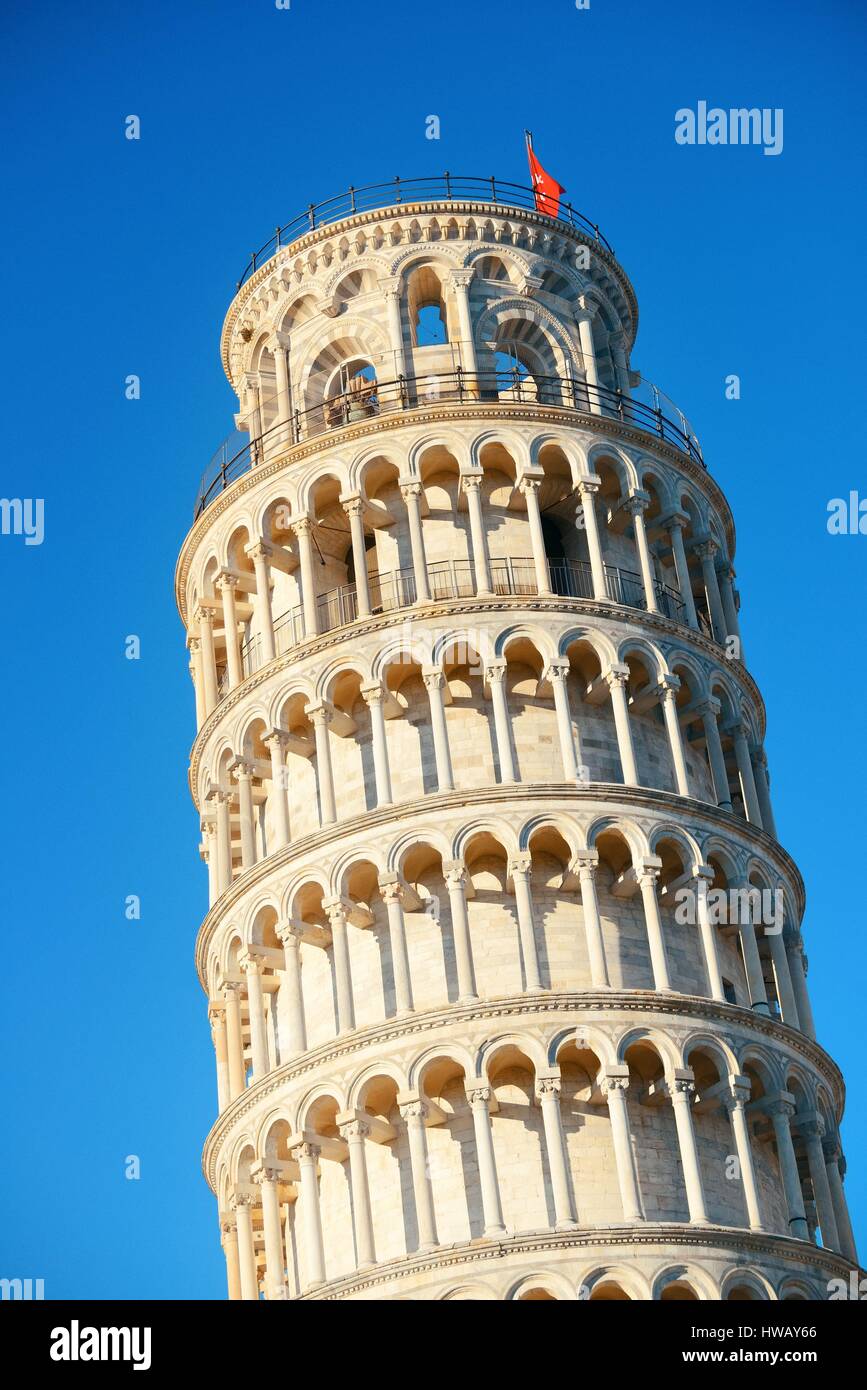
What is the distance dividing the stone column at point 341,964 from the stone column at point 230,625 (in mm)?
7283

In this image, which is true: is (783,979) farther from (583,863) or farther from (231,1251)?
(231,1251)

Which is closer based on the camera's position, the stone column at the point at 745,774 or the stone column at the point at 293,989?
the stone column at the point at 293,989

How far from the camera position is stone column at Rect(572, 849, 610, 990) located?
4925 cm

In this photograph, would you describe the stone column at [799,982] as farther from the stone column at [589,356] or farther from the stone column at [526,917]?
the stone column at [589,356]

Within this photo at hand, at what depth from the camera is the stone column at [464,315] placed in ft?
193

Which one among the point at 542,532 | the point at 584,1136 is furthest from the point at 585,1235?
the point at 542,532

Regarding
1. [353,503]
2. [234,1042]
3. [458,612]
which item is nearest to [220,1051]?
[234,1042]

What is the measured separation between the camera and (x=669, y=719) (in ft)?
176

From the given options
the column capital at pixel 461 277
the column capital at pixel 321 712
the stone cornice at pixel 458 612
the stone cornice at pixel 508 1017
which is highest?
the column capital at pixel 461 277

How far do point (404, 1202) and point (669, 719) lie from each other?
12227 mm

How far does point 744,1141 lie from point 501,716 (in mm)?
10105

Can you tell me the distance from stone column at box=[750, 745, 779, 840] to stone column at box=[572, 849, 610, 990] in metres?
6.54

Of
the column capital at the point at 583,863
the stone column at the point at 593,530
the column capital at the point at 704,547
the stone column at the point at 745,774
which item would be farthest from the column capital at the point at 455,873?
the column capital at the point at 704,547
